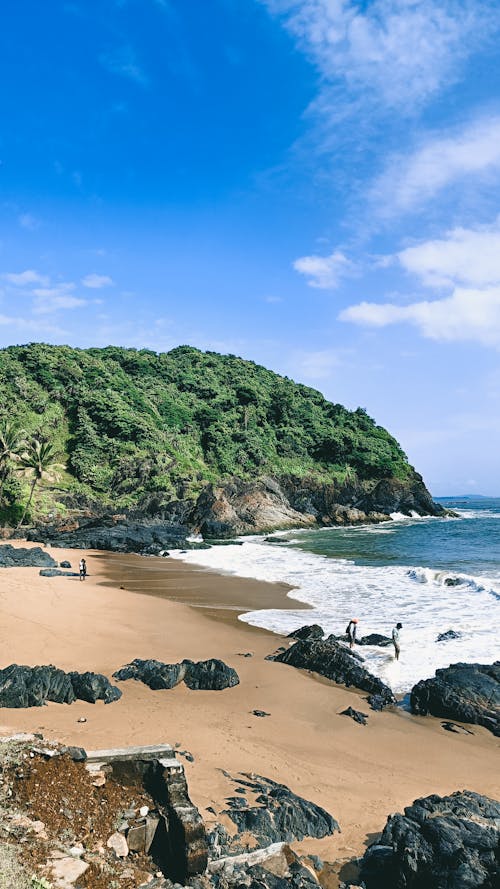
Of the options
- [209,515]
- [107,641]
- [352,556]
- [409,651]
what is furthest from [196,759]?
[209,515]

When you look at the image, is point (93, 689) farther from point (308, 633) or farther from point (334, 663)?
point (308, 633)

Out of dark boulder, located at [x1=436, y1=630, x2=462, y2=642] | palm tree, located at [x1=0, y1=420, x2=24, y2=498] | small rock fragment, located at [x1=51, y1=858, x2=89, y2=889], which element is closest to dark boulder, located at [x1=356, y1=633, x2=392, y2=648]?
dark boulder, located at [x1=436, y1=630, x2=462, y2=642]

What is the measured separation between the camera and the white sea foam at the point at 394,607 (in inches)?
546

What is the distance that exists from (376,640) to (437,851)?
1003 cm

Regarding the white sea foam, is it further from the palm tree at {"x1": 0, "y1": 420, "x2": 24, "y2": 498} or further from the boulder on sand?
the palm tree at {"x1": 0, "y1": 420, "x2": 24, "y2": 498}

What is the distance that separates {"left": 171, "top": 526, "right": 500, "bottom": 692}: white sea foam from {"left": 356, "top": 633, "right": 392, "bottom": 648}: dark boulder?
0.83 ft

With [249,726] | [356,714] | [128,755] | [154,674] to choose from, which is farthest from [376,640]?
[128,755]

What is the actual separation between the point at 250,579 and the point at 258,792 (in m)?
20.0

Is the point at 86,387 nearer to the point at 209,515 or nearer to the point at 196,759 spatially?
the point at 209,515

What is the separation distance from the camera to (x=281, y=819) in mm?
6398

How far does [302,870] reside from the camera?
5.16 m

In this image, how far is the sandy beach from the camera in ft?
24.7

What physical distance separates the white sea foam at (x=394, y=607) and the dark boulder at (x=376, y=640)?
25 centimetres

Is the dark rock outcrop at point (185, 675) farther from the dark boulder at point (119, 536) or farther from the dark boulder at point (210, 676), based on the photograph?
the dark boulder at point (119, 536)
